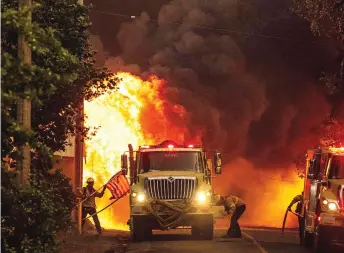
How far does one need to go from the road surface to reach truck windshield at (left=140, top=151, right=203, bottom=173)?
196 centimetres

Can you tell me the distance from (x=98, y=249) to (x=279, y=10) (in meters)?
25.8

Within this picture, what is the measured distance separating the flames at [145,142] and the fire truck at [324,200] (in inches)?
539

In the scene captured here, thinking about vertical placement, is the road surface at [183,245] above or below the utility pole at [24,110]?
below

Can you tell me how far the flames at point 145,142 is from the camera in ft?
125

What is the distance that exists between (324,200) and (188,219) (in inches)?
183

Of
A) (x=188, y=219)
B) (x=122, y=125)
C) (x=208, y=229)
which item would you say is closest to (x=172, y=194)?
(x=188, y=219)

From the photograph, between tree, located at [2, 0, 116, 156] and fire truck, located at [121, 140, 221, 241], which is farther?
fire truck, located at [121, 140, 221, 241]

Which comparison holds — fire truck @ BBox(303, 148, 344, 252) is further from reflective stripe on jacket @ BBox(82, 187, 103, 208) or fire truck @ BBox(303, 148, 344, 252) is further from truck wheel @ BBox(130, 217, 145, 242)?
reflective stripe on jacket @ BBox(82, 187, 103, 208)

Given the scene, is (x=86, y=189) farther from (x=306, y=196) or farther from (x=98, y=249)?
(x=306, y=196)

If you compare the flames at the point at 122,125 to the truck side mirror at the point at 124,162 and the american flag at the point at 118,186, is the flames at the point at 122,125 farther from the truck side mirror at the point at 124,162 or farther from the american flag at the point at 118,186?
the truck side mirror at the point at 124,162

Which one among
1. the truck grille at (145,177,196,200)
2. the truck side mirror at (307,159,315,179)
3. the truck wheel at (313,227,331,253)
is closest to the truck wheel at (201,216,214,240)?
the truck grille at (145,177,196,200)

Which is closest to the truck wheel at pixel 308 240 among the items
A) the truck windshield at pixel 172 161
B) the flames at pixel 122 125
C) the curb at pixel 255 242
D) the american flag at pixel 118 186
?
the curb at pixel 255 242

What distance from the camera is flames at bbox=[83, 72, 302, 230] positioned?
38219 millimetres

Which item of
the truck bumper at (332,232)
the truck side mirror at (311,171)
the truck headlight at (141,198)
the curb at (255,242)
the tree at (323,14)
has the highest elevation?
the tree at (323,14)
